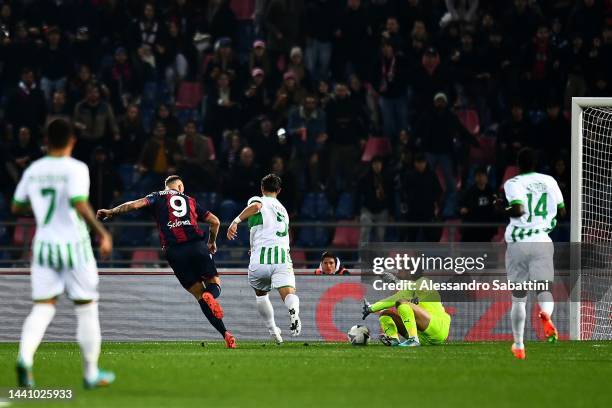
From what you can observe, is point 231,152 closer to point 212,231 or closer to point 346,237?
point 346,237

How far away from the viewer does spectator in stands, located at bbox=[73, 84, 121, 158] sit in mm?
21422

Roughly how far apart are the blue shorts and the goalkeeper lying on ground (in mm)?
2015

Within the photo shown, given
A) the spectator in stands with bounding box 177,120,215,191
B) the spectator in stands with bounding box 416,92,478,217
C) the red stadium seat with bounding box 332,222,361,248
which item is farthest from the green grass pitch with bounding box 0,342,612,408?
the spectator in stands with bounding box 177,120,215,191

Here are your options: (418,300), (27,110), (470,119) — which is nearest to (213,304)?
(418,300)

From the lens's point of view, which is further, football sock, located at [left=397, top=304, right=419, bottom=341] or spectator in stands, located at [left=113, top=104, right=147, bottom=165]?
spectator in stands, located at [left=113, top=104, right=147, bottom=165]

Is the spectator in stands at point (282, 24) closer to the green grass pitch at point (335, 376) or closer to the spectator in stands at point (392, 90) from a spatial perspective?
the spectator in stands at point (392, 90)

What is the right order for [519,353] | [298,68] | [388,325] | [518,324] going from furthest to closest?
[298,68] → [388,325] → [518,324] → [519,353]

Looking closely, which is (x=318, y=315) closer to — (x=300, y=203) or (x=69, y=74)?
(x=300, y=203)

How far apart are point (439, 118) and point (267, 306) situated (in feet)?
20.3

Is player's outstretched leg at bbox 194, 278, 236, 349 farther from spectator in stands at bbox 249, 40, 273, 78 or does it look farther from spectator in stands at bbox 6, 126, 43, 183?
spectator in stands at bbox 249, 40, 273, 78

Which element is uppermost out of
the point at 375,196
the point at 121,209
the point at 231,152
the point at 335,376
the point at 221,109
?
the point at 221,109

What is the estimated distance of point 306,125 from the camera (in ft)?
71.1

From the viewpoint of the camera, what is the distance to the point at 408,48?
22.1m

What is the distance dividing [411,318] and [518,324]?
2394 millimetres
